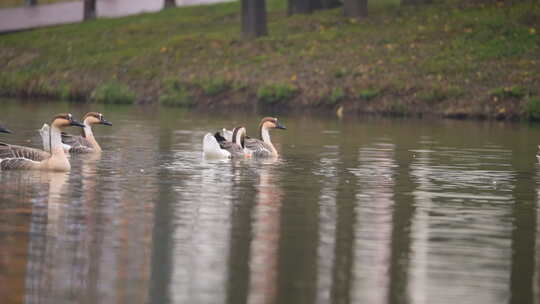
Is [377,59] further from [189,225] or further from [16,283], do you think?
[16,283]

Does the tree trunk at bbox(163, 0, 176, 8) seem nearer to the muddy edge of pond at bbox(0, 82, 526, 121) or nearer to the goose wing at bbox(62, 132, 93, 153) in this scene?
the muddy edge of pond at bbox(0, 82, 526, 121)

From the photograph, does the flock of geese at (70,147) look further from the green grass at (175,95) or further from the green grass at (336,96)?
the green grass at (175,95)

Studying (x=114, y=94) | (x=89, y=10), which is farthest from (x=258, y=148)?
(x=89, y=10)

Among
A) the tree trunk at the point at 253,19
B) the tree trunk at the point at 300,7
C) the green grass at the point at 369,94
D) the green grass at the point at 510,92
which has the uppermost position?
the tree trunk at the point at 300,7

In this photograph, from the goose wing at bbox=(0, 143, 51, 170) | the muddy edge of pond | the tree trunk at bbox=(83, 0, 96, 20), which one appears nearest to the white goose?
the goose wing at bbox=(0, 143, 51, 170)

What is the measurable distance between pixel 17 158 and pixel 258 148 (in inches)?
224

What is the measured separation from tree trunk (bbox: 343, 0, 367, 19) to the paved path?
16.0 m

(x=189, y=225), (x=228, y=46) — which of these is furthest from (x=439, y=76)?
(x=189, y=225)

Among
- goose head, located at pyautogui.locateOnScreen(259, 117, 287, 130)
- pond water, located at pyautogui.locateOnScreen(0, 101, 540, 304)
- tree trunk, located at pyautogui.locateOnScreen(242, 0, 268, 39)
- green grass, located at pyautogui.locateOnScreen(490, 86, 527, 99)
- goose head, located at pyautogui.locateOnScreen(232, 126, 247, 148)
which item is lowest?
pond water, located at pyautogui.locateOnScreen(0, 101, 540, 304)

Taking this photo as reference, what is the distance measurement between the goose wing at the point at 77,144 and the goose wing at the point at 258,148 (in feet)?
9.71

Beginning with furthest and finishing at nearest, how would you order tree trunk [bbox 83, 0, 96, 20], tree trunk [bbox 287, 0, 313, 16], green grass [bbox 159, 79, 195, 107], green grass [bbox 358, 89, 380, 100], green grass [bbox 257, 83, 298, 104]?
tree trunk [bbox 83, 0, 96, 20] → tree trunk [bbox 287, 0, 313, 16] → green grass [bbox 159, 79, 195, 107] → green grass [bbox 257, 83, 298, 104] → green grass [bbox 358, 89, 380, 100]

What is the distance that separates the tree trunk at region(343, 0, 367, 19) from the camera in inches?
1832

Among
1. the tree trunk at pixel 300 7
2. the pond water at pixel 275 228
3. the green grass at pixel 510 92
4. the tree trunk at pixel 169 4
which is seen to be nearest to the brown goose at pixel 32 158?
the pond water at pixel 275 228

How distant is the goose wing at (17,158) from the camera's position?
1895 centimetres
